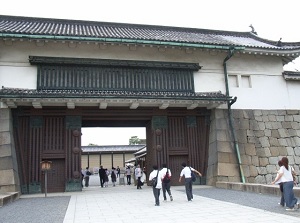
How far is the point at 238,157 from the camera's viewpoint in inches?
636

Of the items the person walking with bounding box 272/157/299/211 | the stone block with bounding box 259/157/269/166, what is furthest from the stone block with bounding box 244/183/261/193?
the stone block with bounding box 259/157/269/166

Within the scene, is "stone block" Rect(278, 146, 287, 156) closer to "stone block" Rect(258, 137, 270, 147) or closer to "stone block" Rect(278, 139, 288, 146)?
"stone block" Rect(278, 139, 288, 146)

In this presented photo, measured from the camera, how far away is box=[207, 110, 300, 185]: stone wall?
52.5ft

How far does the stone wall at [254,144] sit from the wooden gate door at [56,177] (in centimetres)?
787

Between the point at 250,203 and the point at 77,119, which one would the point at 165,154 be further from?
the point at 250,203

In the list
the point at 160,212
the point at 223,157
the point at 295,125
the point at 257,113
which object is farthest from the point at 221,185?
the point at 160,212

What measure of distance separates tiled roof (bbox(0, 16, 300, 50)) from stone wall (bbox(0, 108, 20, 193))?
5547mm

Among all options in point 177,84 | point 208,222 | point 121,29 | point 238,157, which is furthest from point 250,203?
point 121,29

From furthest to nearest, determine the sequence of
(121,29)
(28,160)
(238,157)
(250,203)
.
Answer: (121,29) → (238,157) → (28,160) → (250,203)

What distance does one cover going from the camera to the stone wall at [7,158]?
13.3m

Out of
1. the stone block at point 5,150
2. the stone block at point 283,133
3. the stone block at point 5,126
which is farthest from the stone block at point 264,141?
the stone block at point 5,126

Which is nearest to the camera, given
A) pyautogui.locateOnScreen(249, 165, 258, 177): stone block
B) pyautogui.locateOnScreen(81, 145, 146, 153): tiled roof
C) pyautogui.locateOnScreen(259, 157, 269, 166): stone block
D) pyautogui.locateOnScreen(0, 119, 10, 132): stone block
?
pyautogui.locateOnScreen(0, 119, 10, 132): stone block

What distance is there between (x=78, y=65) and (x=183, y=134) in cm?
693

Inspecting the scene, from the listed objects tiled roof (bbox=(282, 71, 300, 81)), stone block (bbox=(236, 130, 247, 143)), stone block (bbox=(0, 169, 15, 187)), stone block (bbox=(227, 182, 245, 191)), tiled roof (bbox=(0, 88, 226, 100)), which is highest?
tiled roof (bbox=(282, 71, 300, 81))
